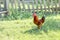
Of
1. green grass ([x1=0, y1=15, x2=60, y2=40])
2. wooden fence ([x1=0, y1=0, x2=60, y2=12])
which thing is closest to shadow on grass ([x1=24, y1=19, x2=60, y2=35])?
green grass ([x1=0, y1=15, x2=60, y2=40])

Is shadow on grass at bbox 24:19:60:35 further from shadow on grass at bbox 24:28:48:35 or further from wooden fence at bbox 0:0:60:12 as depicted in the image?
wooden fence at bbox 0:0:60:12

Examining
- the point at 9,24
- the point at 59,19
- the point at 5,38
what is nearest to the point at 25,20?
the point at 9,24

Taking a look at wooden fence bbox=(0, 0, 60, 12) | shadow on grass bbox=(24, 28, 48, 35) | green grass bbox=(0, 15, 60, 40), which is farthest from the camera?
wooden fence bbox=(0, 0, 60, 12)

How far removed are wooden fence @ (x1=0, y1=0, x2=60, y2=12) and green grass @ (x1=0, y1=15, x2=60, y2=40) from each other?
0.99 metres

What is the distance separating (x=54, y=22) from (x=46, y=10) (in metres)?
1.55

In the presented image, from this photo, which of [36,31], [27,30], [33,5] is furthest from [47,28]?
[33,5]

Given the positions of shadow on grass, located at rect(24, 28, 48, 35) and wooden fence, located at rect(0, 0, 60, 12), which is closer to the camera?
shadow on grass, located at rect(24, 28, 48, 35)

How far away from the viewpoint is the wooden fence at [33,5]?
27.6ft

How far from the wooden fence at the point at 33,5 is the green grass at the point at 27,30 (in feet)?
3.25

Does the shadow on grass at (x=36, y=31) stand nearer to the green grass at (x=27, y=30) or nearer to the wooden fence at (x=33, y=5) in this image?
the green grass at (x=27, y=30)

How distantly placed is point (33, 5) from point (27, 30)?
2326mm

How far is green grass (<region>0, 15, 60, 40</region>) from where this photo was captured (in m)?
6.08

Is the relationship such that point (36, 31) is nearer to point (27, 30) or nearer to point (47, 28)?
point (27, 30)

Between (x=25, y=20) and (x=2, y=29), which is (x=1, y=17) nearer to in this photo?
(x=25, y=20)
